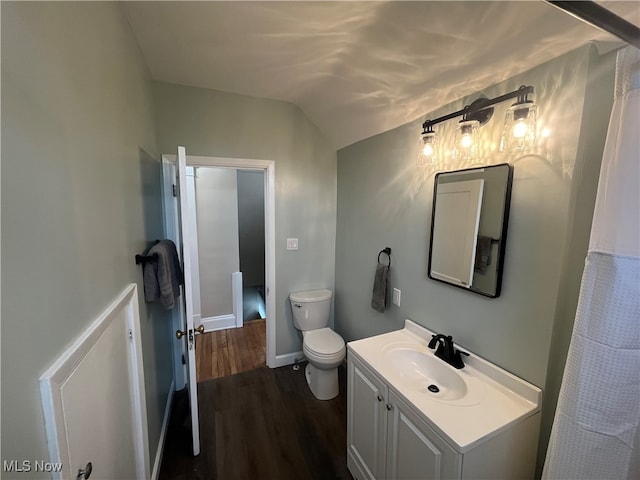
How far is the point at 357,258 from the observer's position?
2443 mm

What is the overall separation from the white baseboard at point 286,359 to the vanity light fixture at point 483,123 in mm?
2194

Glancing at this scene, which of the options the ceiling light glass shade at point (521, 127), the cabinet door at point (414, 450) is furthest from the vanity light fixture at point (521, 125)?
the cabinet door at point (414, 450)

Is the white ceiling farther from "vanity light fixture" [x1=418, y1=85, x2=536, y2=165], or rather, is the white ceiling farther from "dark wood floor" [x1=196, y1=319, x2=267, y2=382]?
"dark wood floor" [x1=196, y1=319, x2=267, y2=382]

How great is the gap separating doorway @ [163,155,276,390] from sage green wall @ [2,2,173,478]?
0.94m

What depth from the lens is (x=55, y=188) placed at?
0.67 meters

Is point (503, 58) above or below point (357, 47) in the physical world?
below

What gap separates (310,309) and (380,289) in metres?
0.82

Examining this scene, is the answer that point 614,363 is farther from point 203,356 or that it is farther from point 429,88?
point 203,356

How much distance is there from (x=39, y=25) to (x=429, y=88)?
61.5 inches

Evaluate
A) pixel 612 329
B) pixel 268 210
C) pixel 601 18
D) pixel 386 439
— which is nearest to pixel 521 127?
pixel 601 18

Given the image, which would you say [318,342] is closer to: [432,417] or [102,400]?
[432,417]

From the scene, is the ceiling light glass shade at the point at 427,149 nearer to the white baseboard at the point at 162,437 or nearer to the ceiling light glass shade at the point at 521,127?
the ceiling light glass shade at the point at 521,127

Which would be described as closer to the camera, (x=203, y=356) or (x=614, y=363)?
(x=614, y=363)

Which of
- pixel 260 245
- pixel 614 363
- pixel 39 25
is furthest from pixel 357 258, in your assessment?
pixel 260 245
